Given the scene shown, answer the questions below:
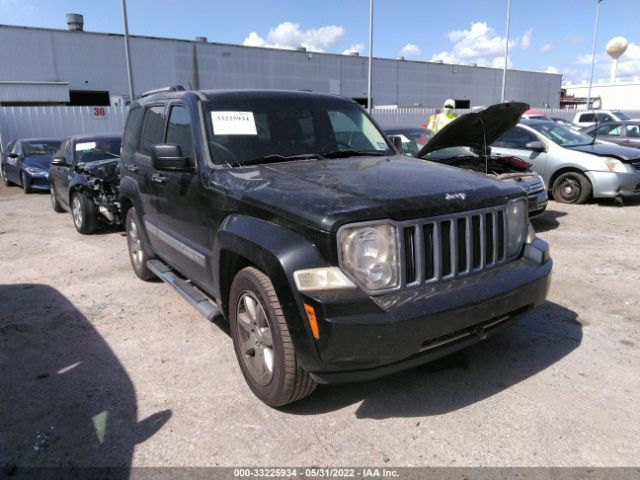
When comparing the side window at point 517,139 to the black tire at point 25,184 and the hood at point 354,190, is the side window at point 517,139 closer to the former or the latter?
the hood at point 354,190

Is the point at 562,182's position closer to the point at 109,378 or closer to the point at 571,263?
the point at 571,263

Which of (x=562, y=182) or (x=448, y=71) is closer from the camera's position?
(x=562, y=182)

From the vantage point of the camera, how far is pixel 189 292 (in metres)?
3.96

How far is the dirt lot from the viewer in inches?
103

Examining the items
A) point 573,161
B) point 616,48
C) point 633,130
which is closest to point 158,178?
point 573,161

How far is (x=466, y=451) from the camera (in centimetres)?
257

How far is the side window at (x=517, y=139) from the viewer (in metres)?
9.46

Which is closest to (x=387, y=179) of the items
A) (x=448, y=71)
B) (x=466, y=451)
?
(x=466, y=451)

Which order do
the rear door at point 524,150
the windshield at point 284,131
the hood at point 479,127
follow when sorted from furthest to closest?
the rear door at point 524,150 < the hood at point 479,127 < the windshield at point 284,131

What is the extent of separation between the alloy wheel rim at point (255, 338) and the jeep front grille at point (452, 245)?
90cm

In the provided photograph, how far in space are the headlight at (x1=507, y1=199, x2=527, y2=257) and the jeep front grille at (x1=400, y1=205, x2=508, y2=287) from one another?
10cm

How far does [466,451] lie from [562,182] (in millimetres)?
8237

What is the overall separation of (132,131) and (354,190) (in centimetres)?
→ 344

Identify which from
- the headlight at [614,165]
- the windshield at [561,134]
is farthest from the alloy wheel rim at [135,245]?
the headlight at [614,165]
